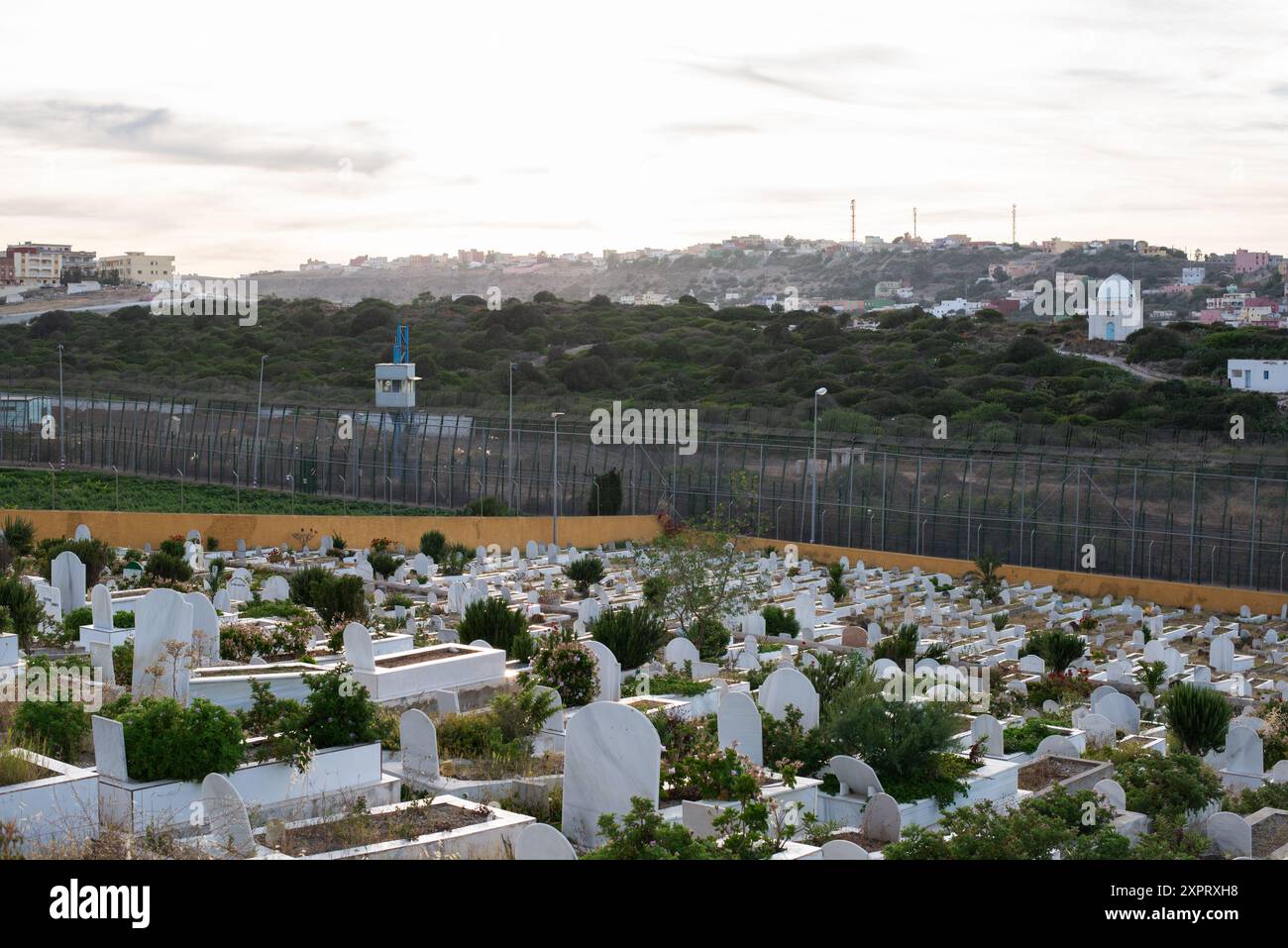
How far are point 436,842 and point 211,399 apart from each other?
2010 inches

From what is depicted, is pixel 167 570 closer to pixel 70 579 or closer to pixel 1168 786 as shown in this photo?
pixel 70 579

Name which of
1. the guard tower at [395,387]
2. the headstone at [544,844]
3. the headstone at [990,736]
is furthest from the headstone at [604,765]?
the guard tower at [395,387]

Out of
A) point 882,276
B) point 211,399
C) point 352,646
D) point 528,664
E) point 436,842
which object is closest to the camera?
point 436,842

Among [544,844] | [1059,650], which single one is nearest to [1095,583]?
[1059,650]

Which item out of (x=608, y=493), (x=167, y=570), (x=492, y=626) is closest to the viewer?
(x=492, y=626)

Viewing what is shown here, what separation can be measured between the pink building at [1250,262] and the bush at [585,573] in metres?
133

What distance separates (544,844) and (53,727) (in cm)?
645

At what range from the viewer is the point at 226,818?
10.1 metres

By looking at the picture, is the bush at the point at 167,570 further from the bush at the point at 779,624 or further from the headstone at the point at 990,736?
the headstone at the point at 990,736

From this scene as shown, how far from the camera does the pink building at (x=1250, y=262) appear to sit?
483 ft

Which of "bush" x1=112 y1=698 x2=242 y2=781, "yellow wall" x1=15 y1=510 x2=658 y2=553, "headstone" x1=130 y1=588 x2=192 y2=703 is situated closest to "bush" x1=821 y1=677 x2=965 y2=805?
"bush" x1=112 y1=698 x2=242 y2=781

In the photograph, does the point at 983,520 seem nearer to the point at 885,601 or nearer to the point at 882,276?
the point at 885,601
